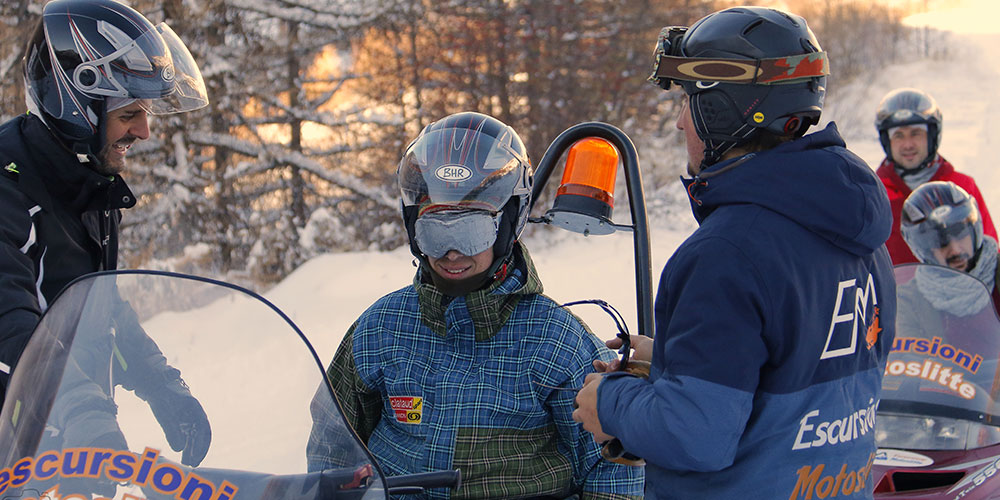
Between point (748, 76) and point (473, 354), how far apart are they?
1.10 metres

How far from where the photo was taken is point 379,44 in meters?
11.9

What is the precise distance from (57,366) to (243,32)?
10.3 m

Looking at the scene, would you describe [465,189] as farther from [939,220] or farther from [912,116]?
[912,116]

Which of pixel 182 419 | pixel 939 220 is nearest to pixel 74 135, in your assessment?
pixel 182 419

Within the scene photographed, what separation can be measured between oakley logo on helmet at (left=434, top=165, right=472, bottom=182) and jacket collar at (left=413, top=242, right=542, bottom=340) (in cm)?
32

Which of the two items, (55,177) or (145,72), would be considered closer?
(55,177)

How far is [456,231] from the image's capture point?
2.49 meters

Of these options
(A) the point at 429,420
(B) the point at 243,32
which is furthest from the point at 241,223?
(A) the point at 429,420

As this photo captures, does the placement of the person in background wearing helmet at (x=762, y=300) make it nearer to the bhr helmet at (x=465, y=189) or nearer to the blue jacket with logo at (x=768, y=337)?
the blue jacket with logo at (x=768, y=337)

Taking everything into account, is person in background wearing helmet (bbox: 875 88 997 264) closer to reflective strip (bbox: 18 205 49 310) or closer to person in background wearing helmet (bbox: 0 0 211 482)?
person in background wearing helmet (bbox: 0 0 211 482)

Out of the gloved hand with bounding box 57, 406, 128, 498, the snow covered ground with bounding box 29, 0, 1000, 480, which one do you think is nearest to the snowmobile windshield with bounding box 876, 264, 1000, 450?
the snow covered ground with bounding box 29, 0, 1000, 480

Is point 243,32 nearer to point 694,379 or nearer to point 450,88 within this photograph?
point 450,88

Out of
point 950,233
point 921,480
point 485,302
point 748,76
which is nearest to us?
point 748,76

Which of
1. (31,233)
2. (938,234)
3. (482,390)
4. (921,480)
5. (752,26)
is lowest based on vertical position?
(921,480)
